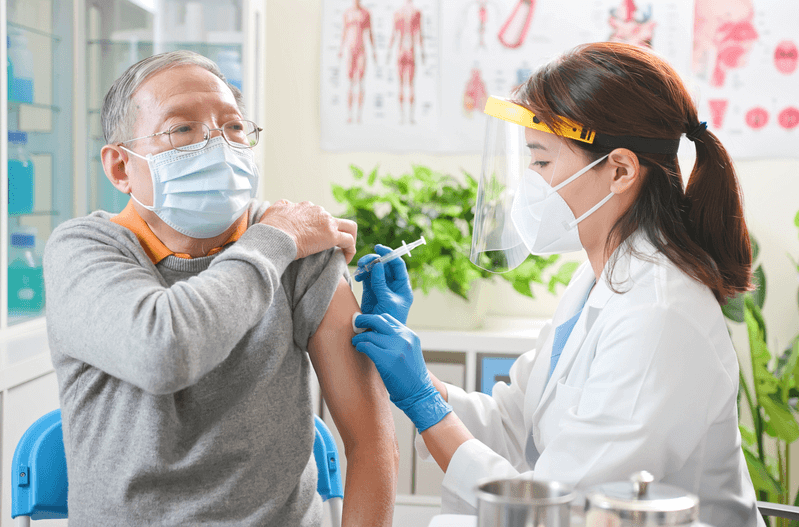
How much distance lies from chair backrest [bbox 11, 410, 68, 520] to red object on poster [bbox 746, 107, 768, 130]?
2.67m

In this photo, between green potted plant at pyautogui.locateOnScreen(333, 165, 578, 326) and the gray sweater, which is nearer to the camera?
the gray sweater

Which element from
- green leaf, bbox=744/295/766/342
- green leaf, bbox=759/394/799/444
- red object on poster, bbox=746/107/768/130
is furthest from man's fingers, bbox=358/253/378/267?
red object on poster, bbox=746/107/768/130

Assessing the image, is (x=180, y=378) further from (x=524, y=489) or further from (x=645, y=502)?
(x=645, y=502)

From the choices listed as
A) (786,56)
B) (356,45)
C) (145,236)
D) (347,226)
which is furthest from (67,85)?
(786,56)

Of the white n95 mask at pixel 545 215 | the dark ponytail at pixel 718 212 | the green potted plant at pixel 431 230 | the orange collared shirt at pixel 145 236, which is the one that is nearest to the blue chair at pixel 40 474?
the orange collared shirt at pixel 145 236

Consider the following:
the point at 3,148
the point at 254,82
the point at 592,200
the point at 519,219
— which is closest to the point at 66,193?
the point at 3,148

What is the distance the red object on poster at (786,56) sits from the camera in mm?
2611

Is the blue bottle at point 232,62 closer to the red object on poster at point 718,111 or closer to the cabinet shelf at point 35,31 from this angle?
the cabinet shelf at point 35,31

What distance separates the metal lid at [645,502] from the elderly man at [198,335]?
555mm

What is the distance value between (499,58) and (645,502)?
96.6 inches

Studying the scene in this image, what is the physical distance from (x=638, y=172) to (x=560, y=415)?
19.1 inches

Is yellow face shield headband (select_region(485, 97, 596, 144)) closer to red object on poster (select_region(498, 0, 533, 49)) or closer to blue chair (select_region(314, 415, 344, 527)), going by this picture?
blue chair (select_region(314, 415, 344, 527))

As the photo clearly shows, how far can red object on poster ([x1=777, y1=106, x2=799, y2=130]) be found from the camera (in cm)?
262

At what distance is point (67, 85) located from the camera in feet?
7.38
